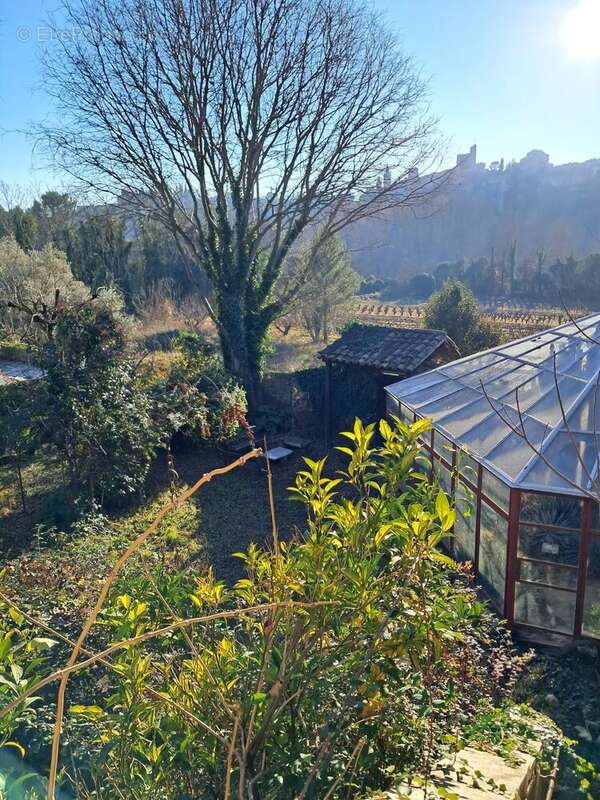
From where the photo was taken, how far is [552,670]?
19.1 feet

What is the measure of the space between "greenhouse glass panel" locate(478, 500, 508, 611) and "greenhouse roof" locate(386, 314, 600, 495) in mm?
670

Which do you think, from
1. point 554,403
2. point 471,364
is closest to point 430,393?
point 471,364

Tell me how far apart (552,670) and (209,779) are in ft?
16.7

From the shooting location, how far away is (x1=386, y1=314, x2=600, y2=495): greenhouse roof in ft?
19.9

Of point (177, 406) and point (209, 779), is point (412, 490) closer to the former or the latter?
point (209, 779)

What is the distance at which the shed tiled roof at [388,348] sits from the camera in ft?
41.5

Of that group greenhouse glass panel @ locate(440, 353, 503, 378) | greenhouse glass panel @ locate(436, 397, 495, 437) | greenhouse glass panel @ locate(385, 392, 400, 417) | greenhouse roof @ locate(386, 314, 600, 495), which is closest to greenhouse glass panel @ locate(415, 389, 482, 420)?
greenhouse roof @ locate(386, 314, 600, 495)

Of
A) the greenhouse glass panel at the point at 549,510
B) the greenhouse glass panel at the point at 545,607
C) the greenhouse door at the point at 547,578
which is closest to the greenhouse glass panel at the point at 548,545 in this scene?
the greenhouse door at the point at 547,578

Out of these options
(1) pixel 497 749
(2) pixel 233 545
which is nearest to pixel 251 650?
(1) pixel 497 749

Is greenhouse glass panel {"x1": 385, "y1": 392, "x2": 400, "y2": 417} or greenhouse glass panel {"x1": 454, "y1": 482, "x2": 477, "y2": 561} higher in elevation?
greenhouse glass panel {"x1": 385, "y1": 392, "x2": 400, "y2": 417}

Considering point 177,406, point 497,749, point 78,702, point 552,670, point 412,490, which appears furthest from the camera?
point 177,406

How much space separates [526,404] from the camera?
289 inches

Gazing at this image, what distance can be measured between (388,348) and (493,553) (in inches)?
295

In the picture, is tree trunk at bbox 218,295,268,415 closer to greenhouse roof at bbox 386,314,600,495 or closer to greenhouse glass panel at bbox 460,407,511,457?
greenhouse roof at bbox 386,314,600,495
